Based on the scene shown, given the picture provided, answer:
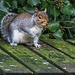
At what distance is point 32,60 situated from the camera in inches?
91.0

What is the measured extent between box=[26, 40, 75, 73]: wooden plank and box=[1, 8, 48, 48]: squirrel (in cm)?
13

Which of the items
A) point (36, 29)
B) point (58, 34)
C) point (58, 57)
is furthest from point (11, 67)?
point (58, 34)

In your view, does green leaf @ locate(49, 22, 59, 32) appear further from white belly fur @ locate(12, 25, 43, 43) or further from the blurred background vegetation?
white belly fur @ locate(12, 25, 43, 43)

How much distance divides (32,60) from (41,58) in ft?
0.39

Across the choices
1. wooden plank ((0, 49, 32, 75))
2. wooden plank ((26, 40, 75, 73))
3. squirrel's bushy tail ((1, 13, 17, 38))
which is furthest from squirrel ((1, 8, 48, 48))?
wooden plank ((0, 49, 32, 75))

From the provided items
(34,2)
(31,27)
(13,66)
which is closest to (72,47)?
(31,27)

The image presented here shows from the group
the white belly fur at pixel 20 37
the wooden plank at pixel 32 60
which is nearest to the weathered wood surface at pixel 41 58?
the wooden plank at pixel 32 60

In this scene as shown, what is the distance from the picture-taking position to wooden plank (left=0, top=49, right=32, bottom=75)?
6.40 ft

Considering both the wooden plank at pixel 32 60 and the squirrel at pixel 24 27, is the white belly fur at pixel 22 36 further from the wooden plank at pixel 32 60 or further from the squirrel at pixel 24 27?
the wooden plank at pixel 32 60

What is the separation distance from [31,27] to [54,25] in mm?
741

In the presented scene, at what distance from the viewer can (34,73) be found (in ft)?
6.53

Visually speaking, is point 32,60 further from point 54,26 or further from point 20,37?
point 54,26

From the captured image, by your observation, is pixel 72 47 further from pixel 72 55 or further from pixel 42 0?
pixel 42 0

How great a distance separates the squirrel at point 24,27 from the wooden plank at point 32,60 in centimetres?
14
